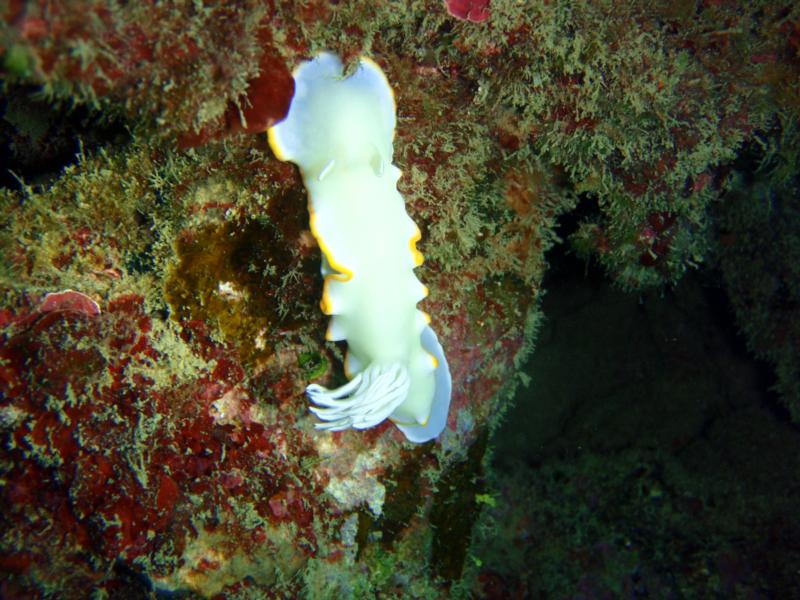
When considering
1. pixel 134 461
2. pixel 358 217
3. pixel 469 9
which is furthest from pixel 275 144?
pixel 134 461

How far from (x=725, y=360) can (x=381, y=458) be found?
5.80 m

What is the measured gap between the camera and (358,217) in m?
2.22

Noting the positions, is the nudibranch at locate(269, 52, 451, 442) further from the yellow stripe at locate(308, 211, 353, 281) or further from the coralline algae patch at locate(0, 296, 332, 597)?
the coralline algae patch at locate(0, 296, 332, 597)

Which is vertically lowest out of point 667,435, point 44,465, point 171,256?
point 667,435

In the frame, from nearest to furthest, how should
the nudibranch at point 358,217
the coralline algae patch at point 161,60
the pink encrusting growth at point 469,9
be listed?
the coralline algae patch at point 161,60
the nudibranch at point 358,217
the pink encrusting growth at point 469,9

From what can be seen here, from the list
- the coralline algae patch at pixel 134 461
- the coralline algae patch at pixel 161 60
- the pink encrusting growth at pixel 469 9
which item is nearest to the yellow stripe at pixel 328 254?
the coralline algae patch at pixel 161 60

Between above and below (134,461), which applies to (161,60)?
above

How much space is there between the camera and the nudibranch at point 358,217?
7.15ft

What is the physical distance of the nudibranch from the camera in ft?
7.15

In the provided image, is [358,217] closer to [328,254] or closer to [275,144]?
[328,254]

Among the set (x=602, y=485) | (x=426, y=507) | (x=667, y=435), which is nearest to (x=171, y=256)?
(x=426, y=507)

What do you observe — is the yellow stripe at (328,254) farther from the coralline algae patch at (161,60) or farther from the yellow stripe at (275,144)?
the coralline algae patch at (161,60)

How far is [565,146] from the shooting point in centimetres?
301

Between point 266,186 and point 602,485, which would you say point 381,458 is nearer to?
point 266,186
